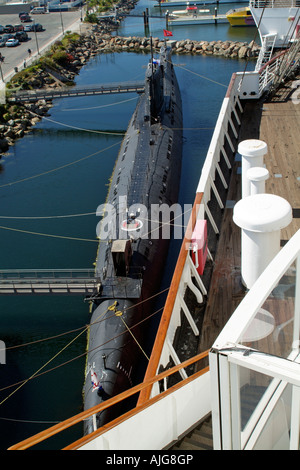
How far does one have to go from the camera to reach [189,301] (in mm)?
14523

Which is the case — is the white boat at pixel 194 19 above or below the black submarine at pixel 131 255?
above

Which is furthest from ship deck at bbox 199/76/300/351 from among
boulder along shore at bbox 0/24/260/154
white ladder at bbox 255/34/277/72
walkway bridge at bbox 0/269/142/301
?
boulder along shore at bbox 0/24/260/154

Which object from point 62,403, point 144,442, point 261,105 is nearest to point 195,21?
point 261,105

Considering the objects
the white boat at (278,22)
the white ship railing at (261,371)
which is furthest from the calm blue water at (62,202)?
the white ship railing at (261,371)

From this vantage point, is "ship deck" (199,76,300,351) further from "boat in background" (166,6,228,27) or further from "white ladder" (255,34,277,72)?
"boat in background" (166,6,228,27)

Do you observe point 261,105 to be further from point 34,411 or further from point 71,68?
point 71,68

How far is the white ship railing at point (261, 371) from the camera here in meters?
5.49

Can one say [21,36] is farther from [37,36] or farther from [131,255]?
[131,255]

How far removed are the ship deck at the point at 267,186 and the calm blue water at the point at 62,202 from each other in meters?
10.1

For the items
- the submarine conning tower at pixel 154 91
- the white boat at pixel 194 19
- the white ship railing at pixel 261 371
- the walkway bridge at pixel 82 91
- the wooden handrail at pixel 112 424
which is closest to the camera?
the white ship railing at pixel 261 371

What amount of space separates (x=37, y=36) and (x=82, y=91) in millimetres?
44559

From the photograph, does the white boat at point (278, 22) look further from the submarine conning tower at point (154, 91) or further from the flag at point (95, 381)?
the flag at point (95, 381)

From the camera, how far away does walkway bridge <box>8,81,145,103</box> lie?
190 ft

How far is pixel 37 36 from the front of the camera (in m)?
95.5
